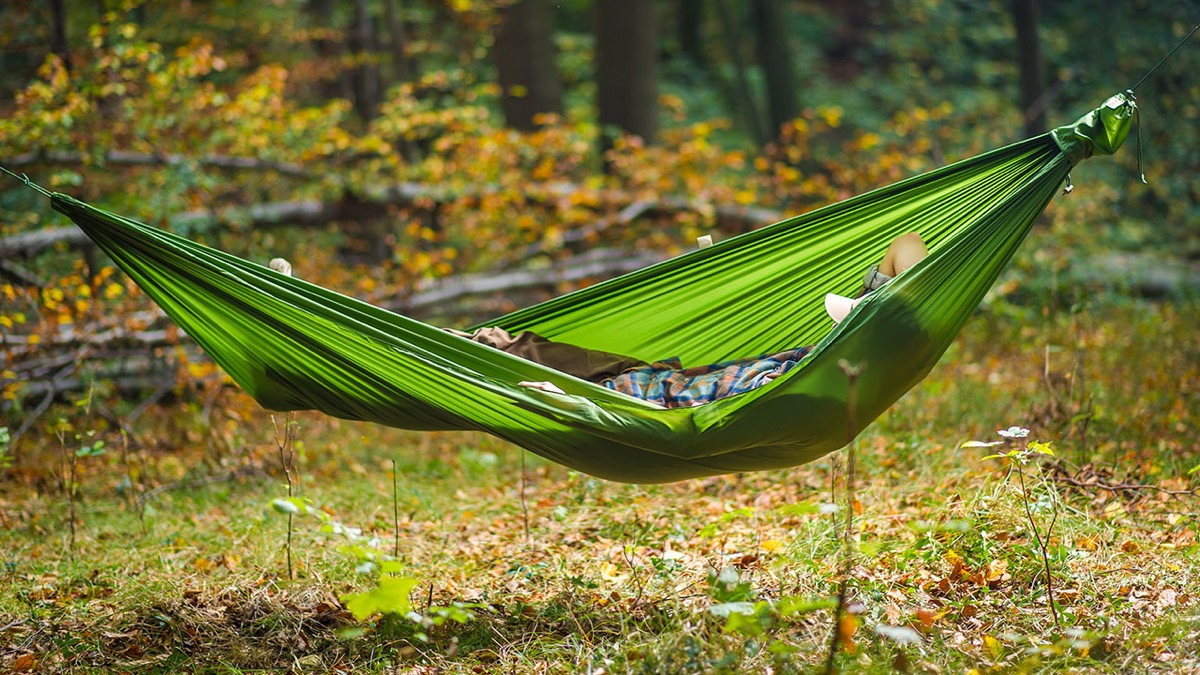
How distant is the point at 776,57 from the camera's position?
801 cm

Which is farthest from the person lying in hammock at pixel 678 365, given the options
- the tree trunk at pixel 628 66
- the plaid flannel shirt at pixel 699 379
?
the tree trunk at pixel 628 66

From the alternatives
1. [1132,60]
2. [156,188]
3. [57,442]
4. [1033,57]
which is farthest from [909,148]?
[57,442]

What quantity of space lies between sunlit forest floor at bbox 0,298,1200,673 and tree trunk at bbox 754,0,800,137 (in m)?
4.89

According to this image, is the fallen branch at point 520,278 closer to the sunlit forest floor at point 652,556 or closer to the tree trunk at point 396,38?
the sunlit forest floor at point 652,556

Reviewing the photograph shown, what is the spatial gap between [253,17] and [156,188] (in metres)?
2.51

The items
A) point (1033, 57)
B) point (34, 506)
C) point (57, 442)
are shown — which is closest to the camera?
point (34, 506)

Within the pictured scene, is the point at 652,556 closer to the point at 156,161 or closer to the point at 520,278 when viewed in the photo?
the point at 520,278

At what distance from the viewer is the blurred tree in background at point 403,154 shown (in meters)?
3.97

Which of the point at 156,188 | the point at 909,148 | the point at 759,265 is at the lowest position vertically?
the point at 759,265

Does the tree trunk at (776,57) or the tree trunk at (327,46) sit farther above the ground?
the tree trunk at (776,57)

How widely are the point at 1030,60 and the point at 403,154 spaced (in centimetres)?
413

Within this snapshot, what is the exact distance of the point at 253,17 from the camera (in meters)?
6.30

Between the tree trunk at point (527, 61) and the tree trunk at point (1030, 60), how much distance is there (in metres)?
2.95

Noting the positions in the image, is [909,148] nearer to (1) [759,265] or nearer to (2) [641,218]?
(2) [641,218]
